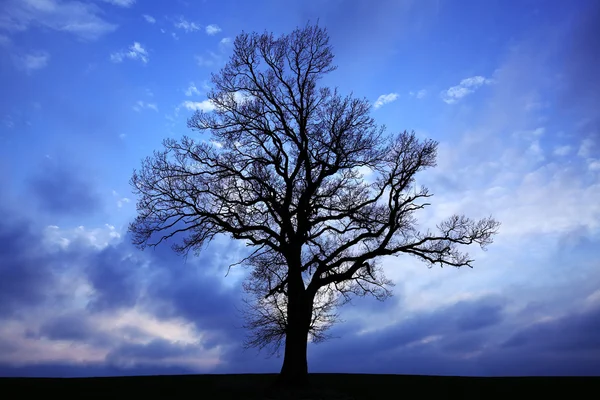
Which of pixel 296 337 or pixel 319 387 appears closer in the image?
pixel 296 337

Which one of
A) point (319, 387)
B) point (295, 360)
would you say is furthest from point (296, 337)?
point (319, 387)

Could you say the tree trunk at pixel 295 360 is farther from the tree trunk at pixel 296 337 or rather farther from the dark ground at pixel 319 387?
the dark ground at pixel 319 387

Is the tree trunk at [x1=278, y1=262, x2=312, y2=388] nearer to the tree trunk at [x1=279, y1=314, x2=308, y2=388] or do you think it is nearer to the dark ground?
the tree trunk at [x1=279, y1=314, x2=308, y2=388]

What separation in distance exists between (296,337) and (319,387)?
7.21ft

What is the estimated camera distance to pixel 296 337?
19891mm

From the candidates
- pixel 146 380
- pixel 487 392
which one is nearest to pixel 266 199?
pixel 146 380

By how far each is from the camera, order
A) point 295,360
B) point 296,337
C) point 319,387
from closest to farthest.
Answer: point 295,360 < point 296,337 < point 319,387

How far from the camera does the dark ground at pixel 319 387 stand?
18.6 meters

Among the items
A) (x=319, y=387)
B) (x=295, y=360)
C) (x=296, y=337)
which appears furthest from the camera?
(x=319, y=387)

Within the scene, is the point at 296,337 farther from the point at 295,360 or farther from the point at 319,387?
the point at 319,387

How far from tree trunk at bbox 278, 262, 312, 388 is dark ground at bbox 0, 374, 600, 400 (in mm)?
813

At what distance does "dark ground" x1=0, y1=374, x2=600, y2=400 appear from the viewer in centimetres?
1859

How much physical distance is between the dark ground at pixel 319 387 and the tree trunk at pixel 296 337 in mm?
813

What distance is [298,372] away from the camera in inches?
768
